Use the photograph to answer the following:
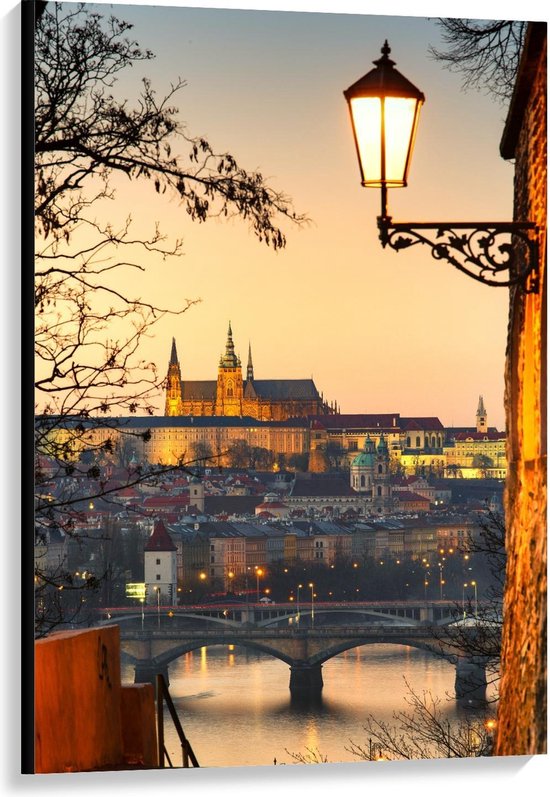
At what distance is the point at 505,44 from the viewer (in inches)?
158

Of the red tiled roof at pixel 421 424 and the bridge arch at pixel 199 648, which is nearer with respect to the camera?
the red tiled roof at pixel 421 424

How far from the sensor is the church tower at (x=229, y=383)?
16.6 ft

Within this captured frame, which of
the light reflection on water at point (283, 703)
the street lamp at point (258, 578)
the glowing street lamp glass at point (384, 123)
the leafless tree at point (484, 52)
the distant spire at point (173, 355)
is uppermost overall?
the leafless tree at point (484, 52)

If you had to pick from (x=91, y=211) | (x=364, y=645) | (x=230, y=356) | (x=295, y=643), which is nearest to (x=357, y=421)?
(x=230, y=356)

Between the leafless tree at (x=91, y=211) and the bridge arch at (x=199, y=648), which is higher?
the leafless tree at (x=91, y=211)

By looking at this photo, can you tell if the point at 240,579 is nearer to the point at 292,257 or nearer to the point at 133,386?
the point at 292,257

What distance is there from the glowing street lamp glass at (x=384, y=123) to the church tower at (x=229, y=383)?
196cm

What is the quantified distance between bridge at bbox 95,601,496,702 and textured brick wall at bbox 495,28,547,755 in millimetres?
5860

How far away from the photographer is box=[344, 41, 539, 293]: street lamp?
284 centimetres

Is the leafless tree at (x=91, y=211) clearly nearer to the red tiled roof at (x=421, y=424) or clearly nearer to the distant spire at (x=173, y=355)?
the distant spire at (x=173, y=355)

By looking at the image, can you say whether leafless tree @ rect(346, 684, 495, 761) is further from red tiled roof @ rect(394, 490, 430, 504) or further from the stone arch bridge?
the stone arch bridge

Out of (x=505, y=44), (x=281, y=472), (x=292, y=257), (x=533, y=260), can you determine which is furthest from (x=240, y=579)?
(x=533, y=260)

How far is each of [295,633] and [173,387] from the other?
10.9 metres

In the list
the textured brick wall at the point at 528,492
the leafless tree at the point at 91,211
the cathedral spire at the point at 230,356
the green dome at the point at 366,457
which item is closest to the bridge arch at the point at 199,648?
the green dome at the point at 366,457
